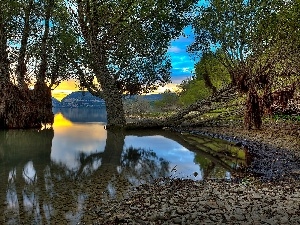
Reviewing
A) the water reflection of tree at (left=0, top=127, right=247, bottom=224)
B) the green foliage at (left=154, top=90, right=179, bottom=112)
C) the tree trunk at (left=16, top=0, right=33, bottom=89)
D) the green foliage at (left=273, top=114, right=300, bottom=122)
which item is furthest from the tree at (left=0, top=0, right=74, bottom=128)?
the green foliage at (left=154, top=90, right=179, bottom=112)

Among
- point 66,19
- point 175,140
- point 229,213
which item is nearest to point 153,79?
point 66,19

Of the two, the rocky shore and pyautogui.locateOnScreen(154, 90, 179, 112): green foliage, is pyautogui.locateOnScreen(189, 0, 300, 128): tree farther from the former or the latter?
pyautogui.locateOnScreen(154, 90, 179, 112): green foliage

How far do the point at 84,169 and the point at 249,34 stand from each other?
42843 millimetres

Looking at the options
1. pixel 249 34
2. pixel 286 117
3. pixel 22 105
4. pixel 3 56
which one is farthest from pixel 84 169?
pixel 249 34

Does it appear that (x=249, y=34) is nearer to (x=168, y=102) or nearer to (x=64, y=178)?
(x=64, y=178)

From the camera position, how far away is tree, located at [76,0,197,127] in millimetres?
39188

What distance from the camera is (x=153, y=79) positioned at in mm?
48094

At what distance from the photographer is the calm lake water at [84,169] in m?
11.8

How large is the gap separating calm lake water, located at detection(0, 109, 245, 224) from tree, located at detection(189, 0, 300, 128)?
558 cm

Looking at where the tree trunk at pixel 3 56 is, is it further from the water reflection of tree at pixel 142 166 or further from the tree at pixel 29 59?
the water reflection of tree at pixel 142 166

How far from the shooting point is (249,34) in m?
53.9

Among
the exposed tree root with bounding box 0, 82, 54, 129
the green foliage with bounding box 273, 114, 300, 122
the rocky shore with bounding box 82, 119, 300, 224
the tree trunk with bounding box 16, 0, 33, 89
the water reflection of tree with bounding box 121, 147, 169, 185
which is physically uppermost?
the tree trunk with bounding box 16, 0, 33, 89

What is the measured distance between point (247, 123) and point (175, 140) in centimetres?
737

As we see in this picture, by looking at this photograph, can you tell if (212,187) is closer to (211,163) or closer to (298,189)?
(298,189)
